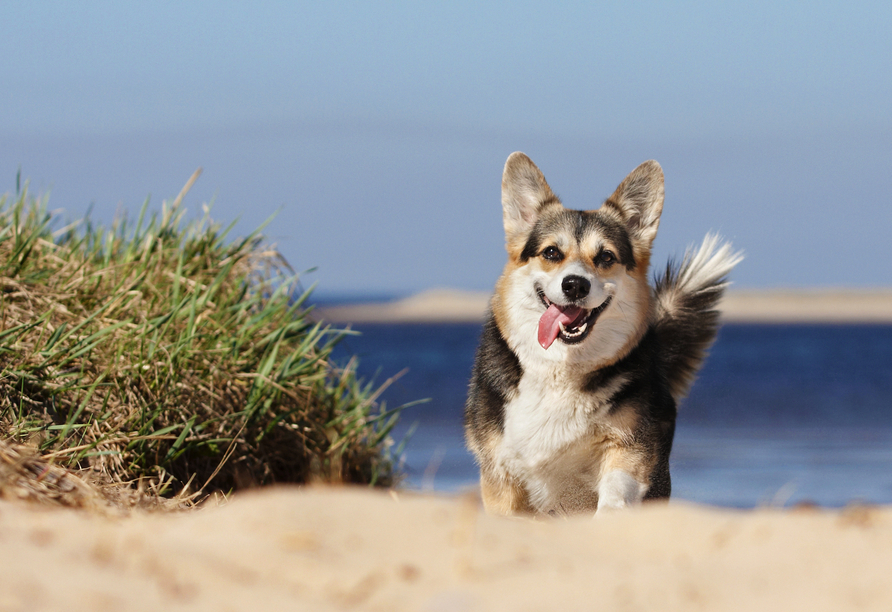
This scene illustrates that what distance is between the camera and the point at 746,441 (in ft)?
46.3

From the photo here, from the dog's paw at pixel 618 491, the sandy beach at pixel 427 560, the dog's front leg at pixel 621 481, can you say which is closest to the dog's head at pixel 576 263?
the dog's front leg at pixel 621 481

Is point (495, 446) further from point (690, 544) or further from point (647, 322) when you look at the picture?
point (690, 544)

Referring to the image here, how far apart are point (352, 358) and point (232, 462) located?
1413 millimetres

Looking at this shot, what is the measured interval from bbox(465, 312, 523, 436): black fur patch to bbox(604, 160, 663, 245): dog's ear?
90 centimetres

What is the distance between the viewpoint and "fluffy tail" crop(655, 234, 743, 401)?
14.6ft

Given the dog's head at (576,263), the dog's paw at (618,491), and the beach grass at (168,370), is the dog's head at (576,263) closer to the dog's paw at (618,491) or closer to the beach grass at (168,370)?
the dog's paw at (618,491)

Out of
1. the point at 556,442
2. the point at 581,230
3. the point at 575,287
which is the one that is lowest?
the point at 556,442

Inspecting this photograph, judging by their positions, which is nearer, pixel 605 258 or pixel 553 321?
pixel 553 321

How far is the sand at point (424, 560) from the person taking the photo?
1583 millimetres

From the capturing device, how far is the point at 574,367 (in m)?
3.89

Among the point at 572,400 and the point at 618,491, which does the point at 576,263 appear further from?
the point at 618,491

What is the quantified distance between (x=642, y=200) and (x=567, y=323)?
0.91 m

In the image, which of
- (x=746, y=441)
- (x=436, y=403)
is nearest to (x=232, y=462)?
(x=746, y=441)

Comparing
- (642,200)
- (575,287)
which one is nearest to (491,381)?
(575,287)
